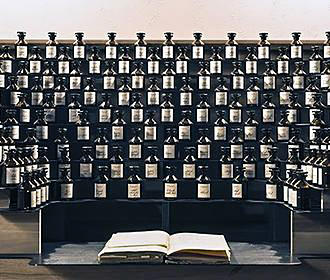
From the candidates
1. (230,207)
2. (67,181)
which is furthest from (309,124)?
(67,181)

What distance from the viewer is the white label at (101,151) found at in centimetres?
315

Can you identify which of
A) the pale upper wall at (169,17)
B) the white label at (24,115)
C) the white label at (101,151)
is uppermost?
the pale upper wall at (169,17)

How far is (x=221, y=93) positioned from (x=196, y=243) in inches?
29.3

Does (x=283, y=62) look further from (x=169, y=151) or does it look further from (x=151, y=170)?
(x=151, y=170)

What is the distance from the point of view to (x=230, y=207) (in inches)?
128

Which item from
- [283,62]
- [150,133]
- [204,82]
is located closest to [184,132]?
[150,133]

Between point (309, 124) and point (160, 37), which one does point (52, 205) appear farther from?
point (309, 124)

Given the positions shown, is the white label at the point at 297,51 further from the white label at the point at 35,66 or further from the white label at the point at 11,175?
the white label at the point at 11,175

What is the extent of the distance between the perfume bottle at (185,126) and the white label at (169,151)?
66mm

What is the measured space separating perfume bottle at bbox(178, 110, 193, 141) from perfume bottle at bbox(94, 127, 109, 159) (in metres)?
0.34

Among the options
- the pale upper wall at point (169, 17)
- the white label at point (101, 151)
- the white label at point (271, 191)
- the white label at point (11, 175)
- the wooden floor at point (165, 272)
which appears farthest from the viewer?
the pale upper wall at point (169, 17)

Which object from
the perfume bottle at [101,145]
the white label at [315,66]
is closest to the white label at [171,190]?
the perfume bottle at [101,145]

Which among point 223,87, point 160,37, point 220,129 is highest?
point 160,37

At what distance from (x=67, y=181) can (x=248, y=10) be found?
1.24 meters
